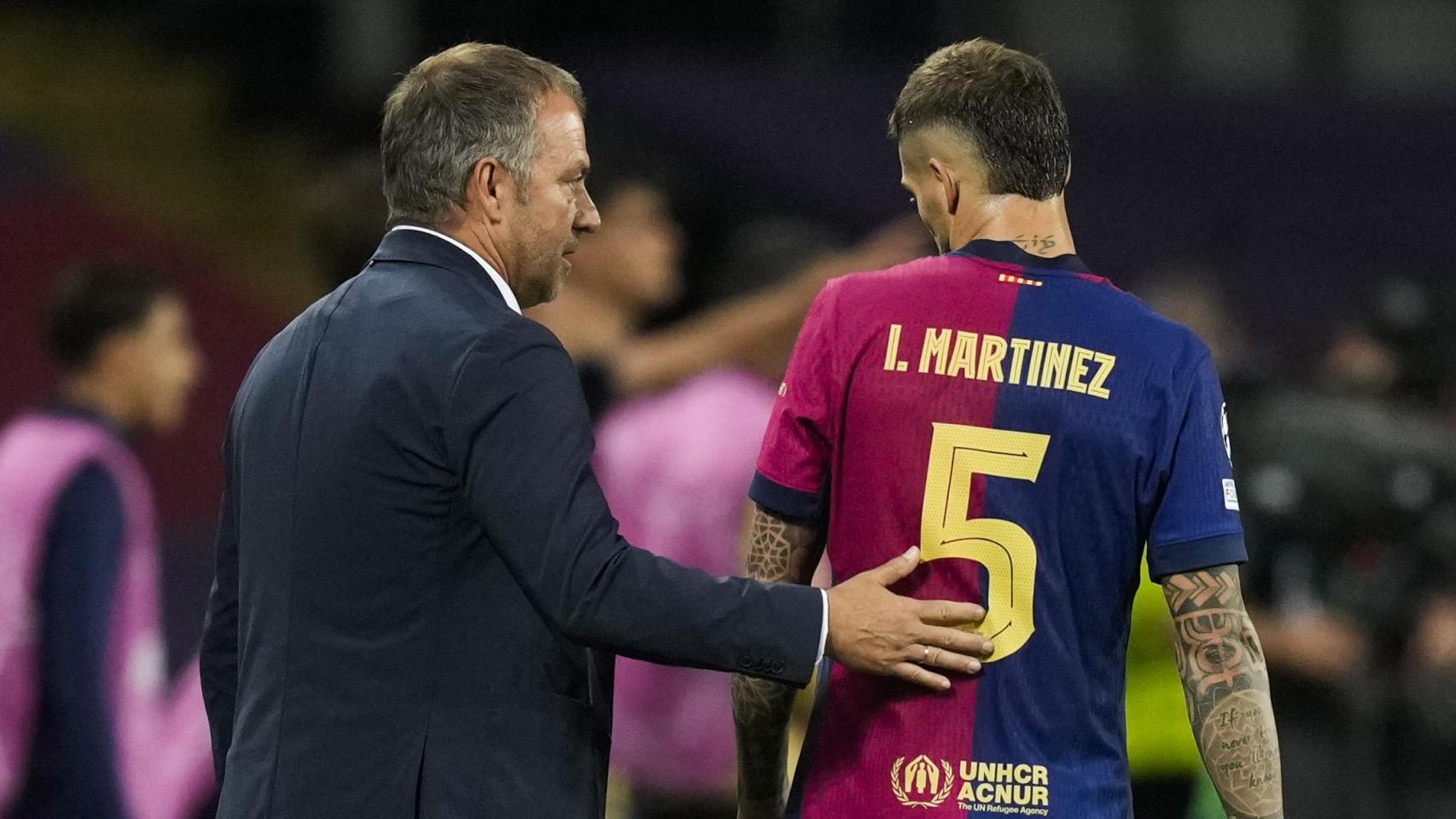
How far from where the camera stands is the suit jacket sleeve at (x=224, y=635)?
9.46ft

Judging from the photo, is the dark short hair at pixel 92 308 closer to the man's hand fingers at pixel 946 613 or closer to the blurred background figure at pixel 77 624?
the blurred background figure at pixel 77 624

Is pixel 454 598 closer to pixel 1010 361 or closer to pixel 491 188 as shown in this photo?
pixel 491 188

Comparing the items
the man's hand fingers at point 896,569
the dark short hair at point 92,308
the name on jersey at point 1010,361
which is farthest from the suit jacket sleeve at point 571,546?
the dark short hair at point 92,308

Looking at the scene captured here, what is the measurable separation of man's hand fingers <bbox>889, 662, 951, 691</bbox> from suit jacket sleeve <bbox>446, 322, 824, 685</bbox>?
0.12m

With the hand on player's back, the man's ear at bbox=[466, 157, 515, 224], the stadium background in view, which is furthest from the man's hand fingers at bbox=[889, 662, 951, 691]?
the stadium background

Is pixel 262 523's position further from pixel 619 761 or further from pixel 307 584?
pixel 619 761

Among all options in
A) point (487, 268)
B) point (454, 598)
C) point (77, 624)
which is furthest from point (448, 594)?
point (77, 624)

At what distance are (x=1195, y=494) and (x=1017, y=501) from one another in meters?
0.25

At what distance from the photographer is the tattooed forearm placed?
110 inches

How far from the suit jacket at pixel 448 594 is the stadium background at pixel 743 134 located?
5.11 metres

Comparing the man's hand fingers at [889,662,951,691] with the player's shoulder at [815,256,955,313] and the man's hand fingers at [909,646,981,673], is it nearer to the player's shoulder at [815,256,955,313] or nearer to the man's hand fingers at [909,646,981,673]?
the man's hand fingers at [909,646,981,673]

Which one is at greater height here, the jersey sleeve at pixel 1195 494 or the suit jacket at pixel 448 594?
the jersey sleeve at pixel 1195 494

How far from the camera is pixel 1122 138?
10.6m

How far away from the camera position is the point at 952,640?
102 inches
